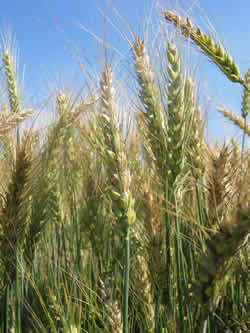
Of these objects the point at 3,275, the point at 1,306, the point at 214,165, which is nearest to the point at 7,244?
the point at 3,275

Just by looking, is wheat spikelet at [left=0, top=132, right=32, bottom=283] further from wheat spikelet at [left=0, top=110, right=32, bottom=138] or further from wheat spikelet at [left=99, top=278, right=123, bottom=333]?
wheat spikelet at [left=99, top=278, right=123, bottom=333]

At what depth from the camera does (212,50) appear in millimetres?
1592

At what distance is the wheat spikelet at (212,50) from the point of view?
1.56m

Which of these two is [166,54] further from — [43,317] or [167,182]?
[43,317]

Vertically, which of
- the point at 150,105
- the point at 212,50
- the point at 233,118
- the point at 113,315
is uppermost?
the point at 233,118

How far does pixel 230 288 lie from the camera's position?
1.75 meters

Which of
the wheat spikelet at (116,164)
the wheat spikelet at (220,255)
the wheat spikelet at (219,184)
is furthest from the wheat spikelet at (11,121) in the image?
the wheat spikelet at (220,255)

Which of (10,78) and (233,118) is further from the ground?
(10,78)


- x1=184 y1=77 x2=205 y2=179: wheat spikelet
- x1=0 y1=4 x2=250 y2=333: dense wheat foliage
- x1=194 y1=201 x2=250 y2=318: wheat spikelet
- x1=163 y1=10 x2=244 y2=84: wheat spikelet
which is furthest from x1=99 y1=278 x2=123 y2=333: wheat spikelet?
x1=163 y1=10 x2=244 y2=84: wheat spikelet

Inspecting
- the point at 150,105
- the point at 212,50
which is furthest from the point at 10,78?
the point at 212,50

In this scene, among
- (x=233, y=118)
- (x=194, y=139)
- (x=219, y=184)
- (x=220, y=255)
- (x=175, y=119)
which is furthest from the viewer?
(x=233, y=118)

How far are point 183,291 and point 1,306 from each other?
3.04 ft

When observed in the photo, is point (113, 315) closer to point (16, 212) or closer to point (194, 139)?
point (16, 212)

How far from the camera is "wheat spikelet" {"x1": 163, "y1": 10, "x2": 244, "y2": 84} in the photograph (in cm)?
156
